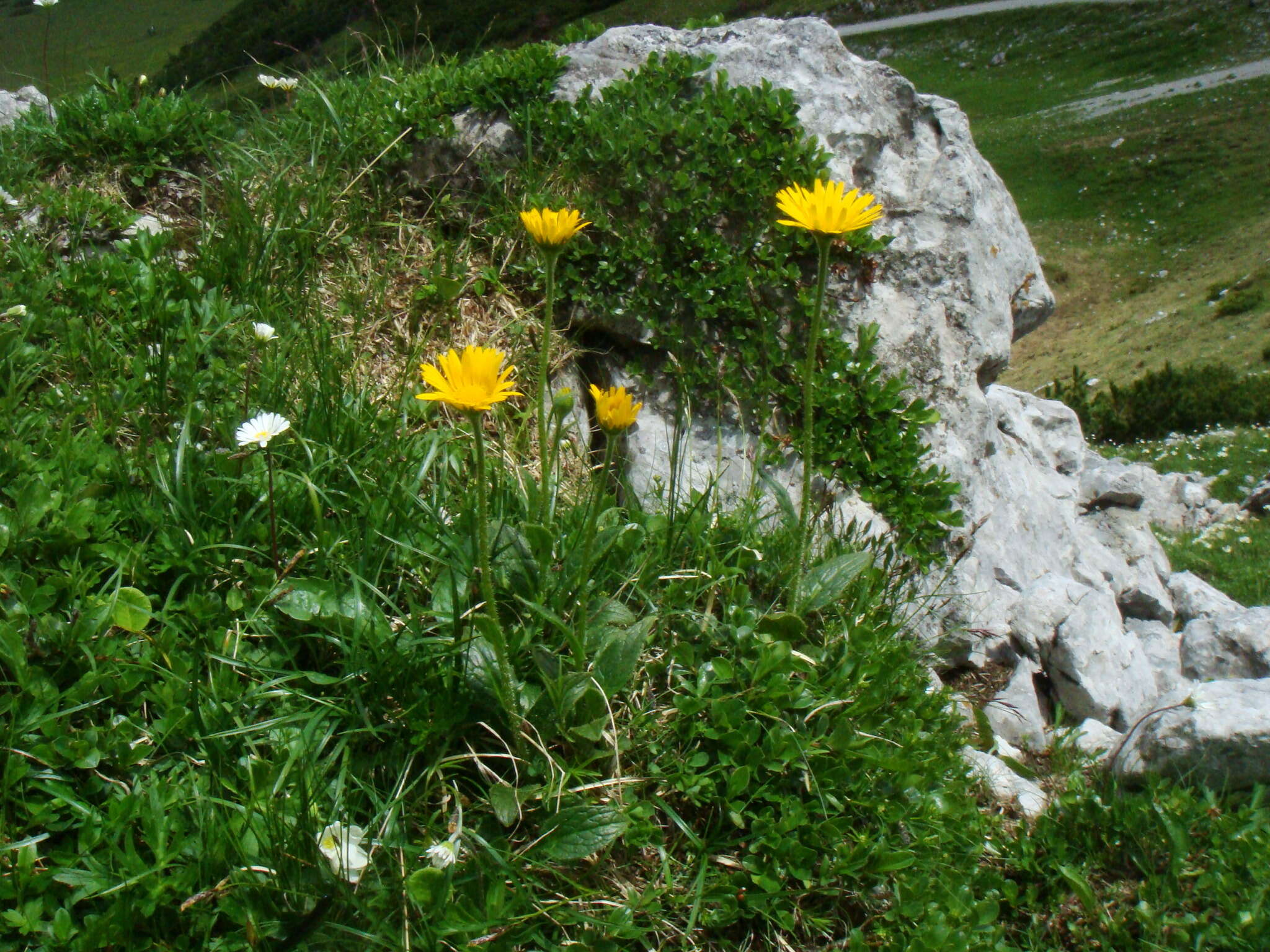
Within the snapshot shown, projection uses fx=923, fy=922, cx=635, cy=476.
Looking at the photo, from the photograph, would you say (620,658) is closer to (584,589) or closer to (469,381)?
(584,589)

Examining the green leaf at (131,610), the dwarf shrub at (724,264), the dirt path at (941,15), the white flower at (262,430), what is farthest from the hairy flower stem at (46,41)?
the dirt path at (941,15)

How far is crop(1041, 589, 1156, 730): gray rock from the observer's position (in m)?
4.36

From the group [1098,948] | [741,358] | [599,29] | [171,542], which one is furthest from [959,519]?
[599,29]

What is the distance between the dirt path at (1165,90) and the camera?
48.6 metres

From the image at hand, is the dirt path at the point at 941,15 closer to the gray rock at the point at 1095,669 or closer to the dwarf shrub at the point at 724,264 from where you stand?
the dwarf shrub at the point at 724,264

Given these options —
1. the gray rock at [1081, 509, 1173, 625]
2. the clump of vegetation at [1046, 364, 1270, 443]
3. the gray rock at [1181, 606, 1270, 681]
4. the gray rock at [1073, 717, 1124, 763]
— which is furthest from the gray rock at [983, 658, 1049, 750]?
the clump of vegetation at [1046, 364, 1270, 443]

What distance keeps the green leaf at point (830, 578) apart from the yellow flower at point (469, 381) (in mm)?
1342

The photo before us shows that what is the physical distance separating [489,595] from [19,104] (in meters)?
5.29

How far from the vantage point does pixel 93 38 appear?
11.8 meters

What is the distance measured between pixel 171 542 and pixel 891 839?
2.16 m

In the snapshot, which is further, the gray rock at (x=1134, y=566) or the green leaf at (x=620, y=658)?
the gray rock at (x=1134, y=566)

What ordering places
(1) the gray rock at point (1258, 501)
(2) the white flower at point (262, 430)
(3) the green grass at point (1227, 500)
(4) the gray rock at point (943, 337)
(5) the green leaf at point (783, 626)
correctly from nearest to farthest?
1. (2) the white flower at point (262, 430)
2. (5) the green leaf at point (783, 626)
3. (4) the gray rock at point (943, 337)
4. (3) the green grass at point (1227, 500)
5. (1) the gray rock at point (1258, 501)

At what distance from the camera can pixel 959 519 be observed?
13.1 ft

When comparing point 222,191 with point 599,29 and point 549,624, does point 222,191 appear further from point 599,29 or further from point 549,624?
point 549,624
